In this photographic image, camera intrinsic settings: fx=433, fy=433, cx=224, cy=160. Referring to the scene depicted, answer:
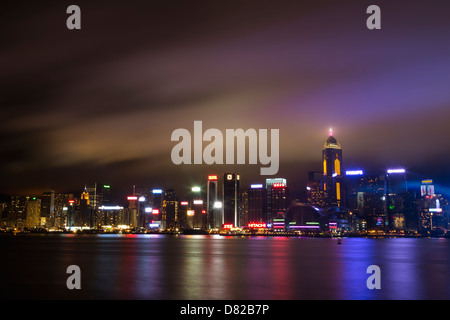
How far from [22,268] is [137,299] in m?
39.3

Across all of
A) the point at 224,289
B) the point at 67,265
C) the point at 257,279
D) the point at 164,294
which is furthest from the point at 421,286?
the point at 67,265

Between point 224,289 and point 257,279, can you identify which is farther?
point 257,279

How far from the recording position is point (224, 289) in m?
47.6

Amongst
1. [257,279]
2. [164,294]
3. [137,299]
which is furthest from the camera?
[257,279]
